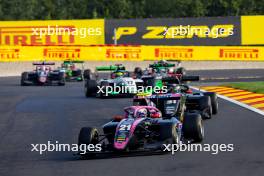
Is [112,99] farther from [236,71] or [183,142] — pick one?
[236,71]

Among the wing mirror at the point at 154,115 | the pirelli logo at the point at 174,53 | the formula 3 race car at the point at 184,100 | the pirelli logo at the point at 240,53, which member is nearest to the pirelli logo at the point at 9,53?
the pirelli logo at the point at 174,53

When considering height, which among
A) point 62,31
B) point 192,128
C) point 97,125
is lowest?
point 97,125

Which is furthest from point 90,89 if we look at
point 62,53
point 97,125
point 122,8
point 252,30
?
point 122,8

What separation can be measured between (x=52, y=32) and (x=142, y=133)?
37.4 meters

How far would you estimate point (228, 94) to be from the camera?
2677 centimetres

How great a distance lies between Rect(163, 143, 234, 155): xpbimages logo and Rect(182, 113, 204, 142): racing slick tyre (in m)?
0.23

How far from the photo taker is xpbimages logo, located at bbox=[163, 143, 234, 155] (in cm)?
1322

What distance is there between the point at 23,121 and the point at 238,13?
52861mm

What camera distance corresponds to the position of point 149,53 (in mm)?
46750

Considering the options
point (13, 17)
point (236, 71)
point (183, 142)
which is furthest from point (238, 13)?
point (183, 142)

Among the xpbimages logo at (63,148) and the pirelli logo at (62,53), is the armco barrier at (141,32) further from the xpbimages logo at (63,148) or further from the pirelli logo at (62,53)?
the xpbimages logo at (63,148)

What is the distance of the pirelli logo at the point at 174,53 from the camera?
1838 inches

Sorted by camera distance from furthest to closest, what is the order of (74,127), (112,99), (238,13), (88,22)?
1. (238,13)
2. (88,22)
3. (112,99)
4. (74,127)

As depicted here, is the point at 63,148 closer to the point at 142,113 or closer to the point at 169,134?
the point at 142,113
